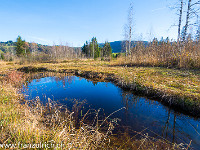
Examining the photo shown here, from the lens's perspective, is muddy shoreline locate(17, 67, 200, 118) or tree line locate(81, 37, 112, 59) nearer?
muddy shoreline locate(17, 67, 200, 118)

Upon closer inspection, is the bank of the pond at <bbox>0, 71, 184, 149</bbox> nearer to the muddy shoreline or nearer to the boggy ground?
the boggy ground

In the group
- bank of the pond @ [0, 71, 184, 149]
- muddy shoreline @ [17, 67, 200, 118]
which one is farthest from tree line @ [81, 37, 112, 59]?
bank of the pond @ [0, 71, 184, 149]

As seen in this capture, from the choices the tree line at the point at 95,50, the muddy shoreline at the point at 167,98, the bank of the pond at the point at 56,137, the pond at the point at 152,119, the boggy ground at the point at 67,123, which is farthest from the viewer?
the tree line at the point at 95,50

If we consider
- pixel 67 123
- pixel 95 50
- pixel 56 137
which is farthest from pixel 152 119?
pixel 95 50

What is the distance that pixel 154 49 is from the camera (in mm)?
11562

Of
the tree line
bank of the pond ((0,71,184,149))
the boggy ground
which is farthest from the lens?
the tree line

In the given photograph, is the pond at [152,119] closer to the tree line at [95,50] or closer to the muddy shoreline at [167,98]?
the muddy shoreline at [167,98]

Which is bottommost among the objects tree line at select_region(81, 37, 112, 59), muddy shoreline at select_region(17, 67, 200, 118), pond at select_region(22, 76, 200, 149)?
pond at select_region(22, 76, 200, 149)

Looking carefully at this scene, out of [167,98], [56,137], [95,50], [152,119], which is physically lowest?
[152,119]

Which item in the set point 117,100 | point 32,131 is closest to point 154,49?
point 117,100

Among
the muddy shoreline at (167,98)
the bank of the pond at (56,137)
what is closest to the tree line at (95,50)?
the muddy shoreline at (167,98)

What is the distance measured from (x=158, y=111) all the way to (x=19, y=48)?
51066 mm

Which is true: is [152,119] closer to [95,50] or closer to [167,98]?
[167,98]

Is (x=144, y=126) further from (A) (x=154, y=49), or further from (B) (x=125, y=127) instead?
(A) (x=154, y=49)
